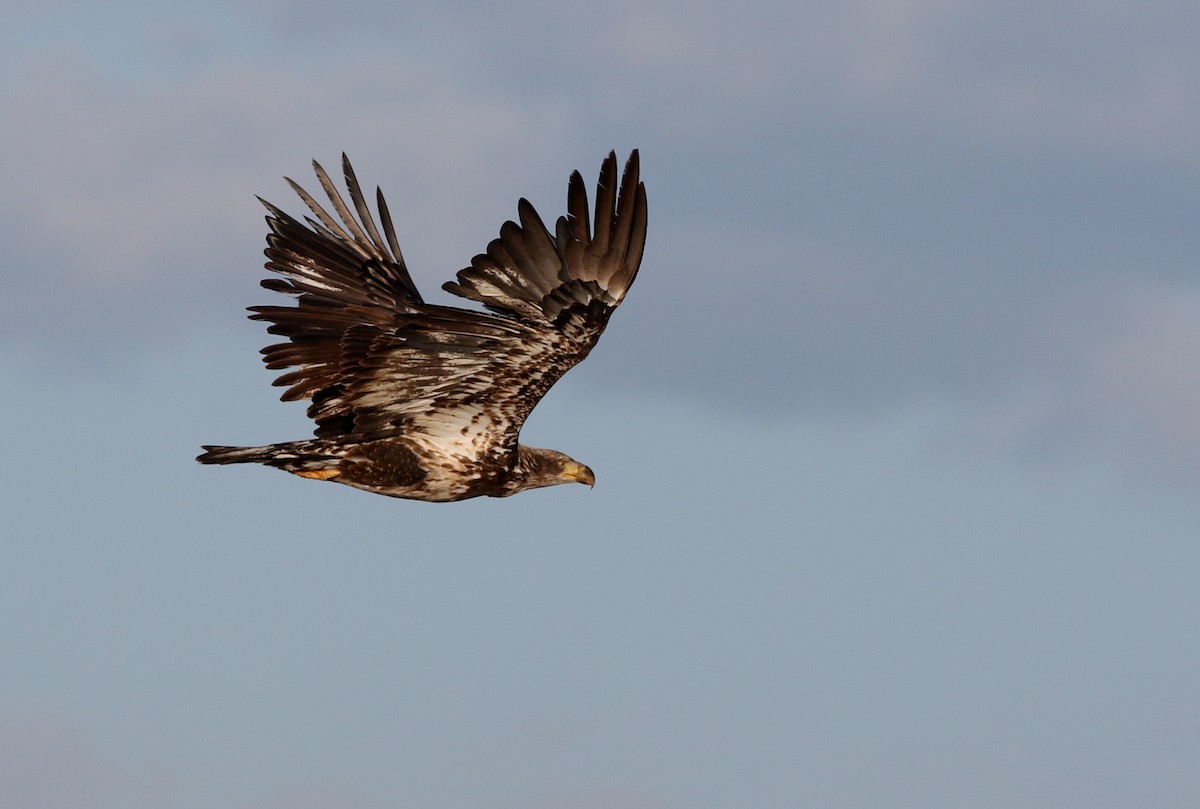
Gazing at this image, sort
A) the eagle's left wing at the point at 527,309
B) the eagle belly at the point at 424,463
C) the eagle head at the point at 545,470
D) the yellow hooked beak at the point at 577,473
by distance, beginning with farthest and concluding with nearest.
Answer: the yellow hooked beak at the point at 577,473 < the eagle head at the point at 545,470 < the eagle belly at the point at 424,463 < the eagle's left wing at the point at 527,309

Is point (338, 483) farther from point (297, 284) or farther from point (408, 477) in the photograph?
point (297, 284)

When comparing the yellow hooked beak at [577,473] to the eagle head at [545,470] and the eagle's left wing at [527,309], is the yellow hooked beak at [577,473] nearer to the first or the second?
the eagle head at [545,470]

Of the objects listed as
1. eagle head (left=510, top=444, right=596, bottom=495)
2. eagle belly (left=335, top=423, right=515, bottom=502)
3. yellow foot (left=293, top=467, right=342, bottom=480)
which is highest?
eagle head (left=510, top=444, right=596, bottom=495)

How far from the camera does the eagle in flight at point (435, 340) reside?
13.1 m

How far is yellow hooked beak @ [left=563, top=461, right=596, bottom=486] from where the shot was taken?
52.5ft

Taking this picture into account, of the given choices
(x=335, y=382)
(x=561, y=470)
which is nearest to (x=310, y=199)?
(x=335, y=382)

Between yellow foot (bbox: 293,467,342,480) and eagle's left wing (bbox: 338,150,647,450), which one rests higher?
eagle's left wing (bbox: 338,150,647,450)

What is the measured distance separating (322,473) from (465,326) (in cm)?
228

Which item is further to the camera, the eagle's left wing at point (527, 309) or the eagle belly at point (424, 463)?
the eagle belly at point (424, 463)

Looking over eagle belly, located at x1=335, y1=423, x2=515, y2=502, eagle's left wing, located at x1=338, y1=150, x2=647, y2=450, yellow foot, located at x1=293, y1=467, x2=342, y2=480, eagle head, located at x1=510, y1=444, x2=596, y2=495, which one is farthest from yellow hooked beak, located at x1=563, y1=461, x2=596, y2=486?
yellow foot, located at x1=293, y1=467, x2=342, y2=480

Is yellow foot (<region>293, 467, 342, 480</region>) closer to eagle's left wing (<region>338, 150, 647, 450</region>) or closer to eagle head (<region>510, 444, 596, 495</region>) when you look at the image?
eagle's left wing (<region>338, 150, 647, 450</region>)

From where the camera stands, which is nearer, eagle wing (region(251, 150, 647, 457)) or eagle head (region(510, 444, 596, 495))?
eagle wing (region(251, 150, 647, 457))

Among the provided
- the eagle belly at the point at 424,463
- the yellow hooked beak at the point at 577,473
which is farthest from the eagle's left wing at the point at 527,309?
the yellow hooked beak at the point at 577,473

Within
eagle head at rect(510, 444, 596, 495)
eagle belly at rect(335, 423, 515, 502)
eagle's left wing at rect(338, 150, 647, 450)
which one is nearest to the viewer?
eagle's left wing at rect(338, 150, 647, 450)
